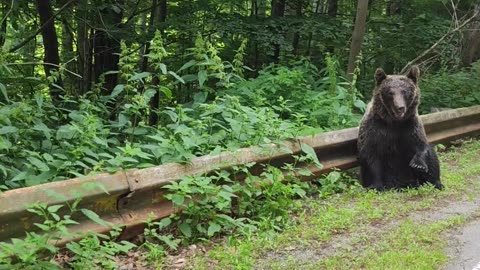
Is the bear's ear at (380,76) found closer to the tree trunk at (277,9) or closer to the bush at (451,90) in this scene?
the bush at (451,90)

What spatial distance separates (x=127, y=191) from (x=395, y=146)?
3.46 metres

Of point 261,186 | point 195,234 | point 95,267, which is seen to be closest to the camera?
point 95,267

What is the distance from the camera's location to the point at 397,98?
604 cm

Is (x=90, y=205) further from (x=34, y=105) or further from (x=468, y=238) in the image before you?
(x=468, y=238)

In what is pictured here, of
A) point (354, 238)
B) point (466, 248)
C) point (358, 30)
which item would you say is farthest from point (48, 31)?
point (466, 248)

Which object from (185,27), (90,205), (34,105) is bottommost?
(90,205)

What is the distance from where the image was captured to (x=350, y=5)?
1511cm

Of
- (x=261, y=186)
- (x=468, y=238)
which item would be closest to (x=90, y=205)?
(x=261, y=186)

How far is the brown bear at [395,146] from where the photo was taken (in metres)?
6.11

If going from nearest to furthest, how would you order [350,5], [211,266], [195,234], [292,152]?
1. [211,266]
2. [195,234]
3. [292,152]
4. [350,5]

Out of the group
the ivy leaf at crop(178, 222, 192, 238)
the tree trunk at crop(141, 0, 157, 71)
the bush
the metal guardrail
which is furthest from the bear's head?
the tree trunk at crop(141, 0, 157, 71)

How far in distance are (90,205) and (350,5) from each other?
501 inches

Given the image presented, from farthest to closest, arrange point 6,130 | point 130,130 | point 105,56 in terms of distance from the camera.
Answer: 1. point 105,56
2. point 130,130
3. point 6,130

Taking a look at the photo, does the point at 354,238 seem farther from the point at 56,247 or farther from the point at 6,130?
the point at 6,130
